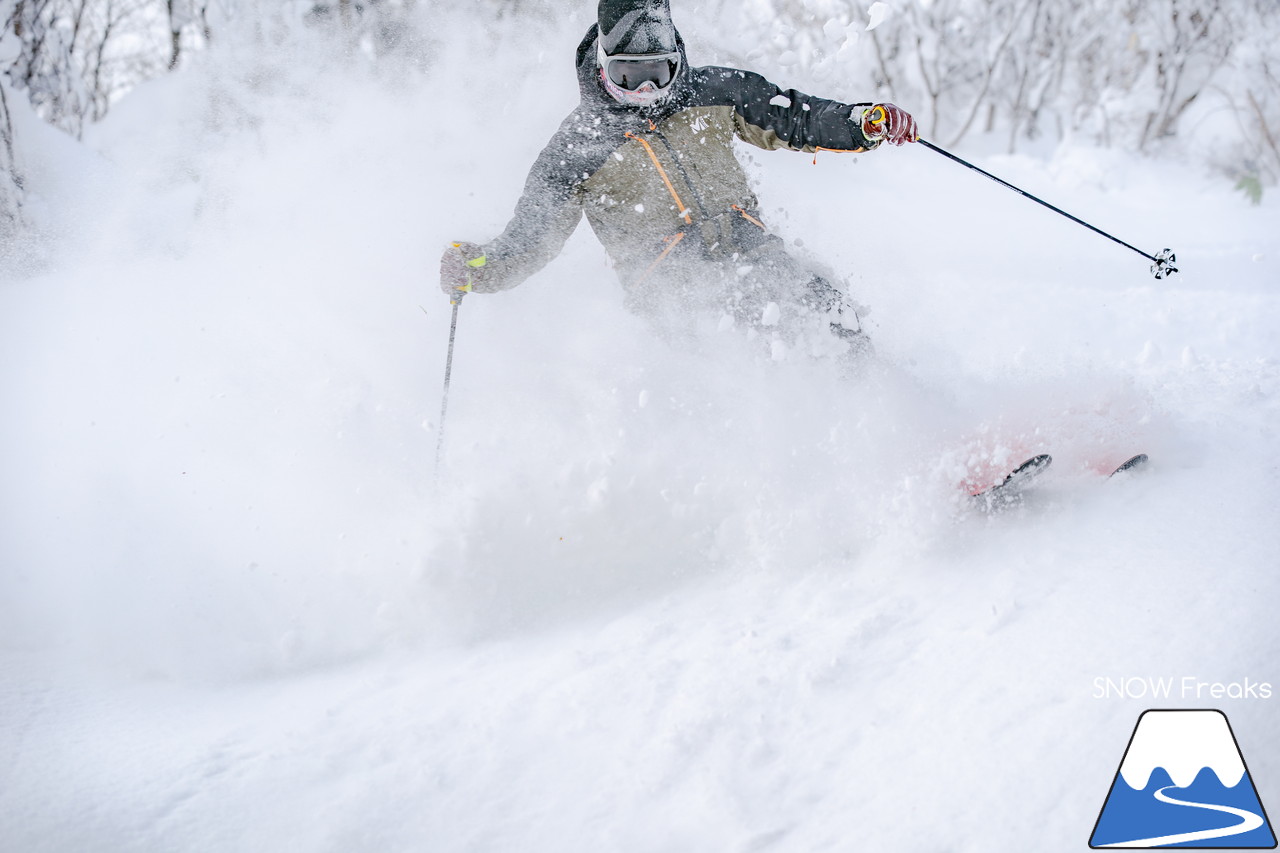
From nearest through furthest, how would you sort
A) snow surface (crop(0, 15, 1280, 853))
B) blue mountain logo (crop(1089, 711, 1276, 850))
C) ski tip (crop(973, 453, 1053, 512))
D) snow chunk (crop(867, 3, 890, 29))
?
1. blue mountain logo (crop(1089, 711, 1276, 850))
2. snow surface (crop(0, 15, 1280, 853))
3. ski tip (crop(973, 453, 1053, 512))
4. snow chunk (crop(867, 3, 890, 29))

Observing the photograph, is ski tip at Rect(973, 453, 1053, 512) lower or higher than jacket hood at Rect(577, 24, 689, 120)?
lower

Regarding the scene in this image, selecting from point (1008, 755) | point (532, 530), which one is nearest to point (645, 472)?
point (532, 530)

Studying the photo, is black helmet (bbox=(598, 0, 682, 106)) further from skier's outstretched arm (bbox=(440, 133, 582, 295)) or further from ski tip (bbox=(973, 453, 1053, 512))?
ski tip (bbox=(973, 453, 1053, 512))

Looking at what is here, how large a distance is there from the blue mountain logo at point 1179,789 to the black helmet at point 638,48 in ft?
7.68

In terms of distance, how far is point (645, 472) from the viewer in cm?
301

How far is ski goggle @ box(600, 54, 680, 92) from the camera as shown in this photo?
2514 mm

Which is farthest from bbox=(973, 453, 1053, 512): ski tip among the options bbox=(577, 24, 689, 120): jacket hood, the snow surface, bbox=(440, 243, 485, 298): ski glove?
bbox=(440, 243, 485, 298): ski glove

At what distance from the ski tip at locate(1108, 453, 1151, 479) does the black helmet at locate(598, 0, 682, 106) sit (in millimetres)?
2061

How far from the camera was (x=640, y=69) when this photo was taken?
2523 mm

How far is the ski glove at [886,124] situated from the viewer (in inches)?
107

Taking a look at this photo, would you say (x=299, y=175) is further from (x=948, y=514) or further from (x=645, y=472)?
(x=948, y=514)

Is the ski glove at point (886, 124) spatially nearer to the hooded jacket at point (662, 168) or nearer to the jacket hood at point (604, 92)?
the hooded jacket at point (662, 168)

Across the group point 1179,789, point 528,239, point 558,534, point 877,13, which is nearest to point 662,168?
point 528,239

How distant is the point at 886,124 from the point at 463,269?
1726mm
